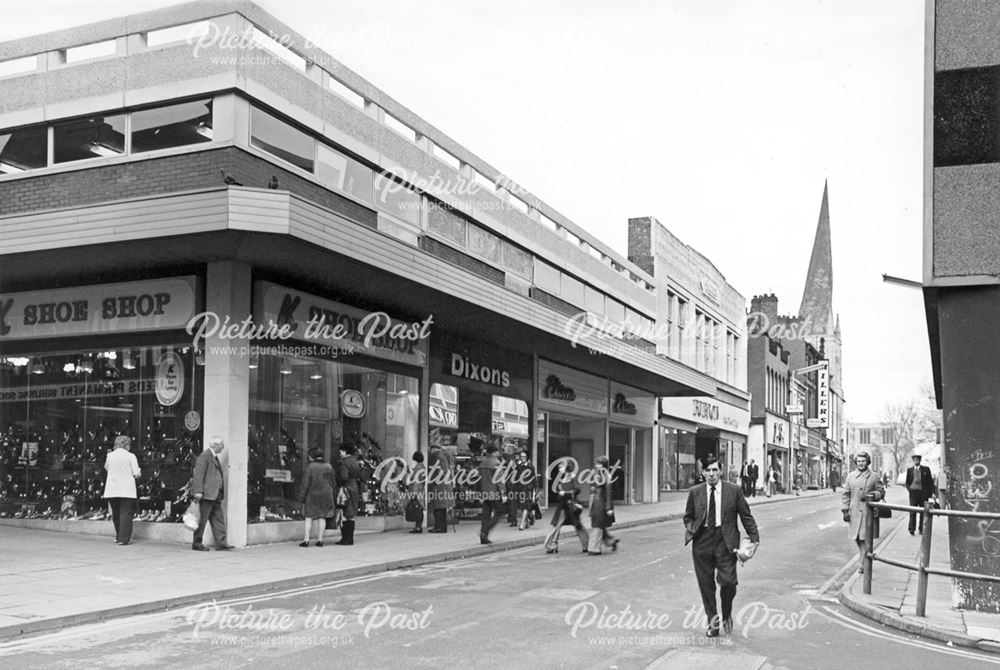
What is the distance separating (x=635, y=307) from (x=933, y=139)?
24.6m

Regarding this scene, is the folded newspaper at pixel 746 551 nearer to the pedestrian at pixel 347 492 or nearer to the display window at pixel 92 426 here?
the pedestrian at pixel 347 492

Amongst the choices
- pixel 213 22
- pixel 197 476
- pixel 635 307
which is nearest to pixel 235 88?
pixel 213 22

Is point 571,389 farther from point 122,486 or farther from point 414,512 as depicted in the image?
point 122,486

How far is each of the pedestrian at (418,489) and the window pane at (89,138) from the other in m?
7.61

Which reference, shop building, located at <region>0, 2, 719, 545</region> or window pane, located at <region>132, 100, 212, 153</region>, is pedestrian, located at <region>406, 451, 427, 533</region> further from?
window pane, located at <region>132, 100, 212, 153</region>

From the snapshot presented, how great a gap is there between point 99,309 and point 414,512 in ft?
22.2

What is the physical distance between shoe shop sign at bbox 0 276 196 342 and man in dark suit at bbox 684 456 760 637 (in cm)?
967

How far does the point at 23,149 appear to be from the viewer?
16969 mm

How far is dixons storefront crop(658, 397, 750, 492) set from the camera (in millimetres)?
40188

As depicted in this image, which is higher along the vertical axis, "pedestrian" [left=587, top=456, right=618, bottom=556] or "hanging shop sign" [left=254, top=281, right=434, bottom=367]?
Answer: "hanging shop sign" [left=254, top=281, right=434, bottom=367]

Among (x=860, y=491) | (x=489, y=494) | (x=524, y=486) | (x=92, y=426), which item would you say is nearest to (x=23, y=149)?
(x=92, y=426)

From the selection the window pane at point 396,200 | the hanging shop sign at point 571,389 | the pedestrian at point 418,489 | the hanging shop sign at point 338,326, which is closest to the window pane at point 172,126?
the hanging shop sign at point 338,326

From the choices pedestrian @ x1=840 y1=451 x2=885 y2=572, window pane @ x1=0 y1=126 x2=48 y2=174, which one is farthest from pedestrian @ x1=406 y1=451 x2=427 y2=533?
window pane @ x1=0 y1=126 x2=48 y2=174

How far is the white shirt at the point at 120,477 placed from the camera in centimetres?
1511
